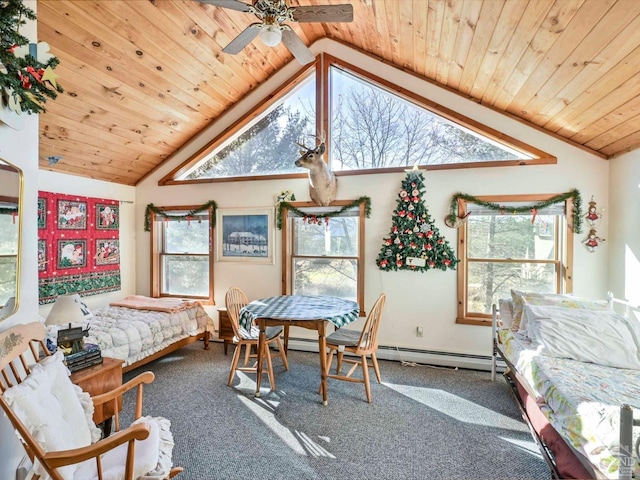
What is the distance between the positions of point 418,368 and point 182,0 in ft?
14.4

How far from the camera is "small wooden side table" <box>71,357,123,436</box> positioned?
212 centimetres

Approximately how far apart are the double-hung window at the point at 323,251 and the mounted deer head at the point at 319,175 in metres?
Answer: 0.20

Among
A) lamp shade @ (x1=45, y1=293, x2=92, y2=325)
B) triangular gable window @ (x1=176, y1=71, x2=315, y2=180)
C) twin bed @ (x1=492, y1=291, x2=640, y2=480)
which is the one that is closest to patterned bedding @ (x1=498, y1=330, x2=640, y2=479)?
twin bed @ (x1=492, y1=291, x2=640, y2=480)

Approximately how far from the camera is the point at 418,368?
389cm

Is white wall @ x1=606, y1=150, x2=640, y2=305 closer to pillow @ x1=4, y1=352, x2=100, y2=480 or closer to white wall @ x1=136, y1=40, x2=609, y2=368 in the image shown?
white wall @ x1=136, y1=40, x2=609, y2=368

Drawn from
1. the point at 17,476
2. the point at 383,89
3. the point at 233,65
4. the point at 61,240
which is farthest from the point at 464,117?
the point at 61,240

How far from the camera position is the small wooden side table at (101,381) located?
2.12m

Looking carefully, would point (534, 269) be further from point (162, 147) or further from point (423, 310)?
point (162, 147)

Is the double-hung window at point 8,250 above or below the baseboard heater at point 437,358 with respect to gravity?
above

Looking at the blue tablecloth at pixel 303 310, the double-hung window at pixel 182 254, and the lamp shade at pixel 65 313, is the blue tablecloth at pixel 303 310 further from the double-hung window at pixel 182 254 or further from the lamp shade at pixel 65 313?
the double-hung window at pixel 182 254

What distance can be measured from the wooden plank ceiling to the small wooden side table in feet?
8.70

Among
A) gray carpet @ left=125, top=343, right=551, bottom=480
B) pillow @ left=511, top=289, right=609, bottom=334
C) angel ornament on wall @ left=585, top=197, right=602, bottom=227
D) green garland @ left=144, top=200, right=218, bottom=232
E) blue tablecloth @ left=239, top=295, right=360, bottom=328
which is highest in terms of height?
green garland @ left=144, top=200, right=218, bottom=232

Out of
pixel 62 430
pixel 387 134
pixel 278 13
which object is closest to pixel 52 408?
pixel 62 430

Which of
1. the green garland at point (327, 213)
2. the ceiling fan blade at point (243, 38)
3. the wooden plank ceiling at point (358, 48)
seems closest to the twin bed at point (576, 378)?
the wooden plank ceiling at point (358, 48)
